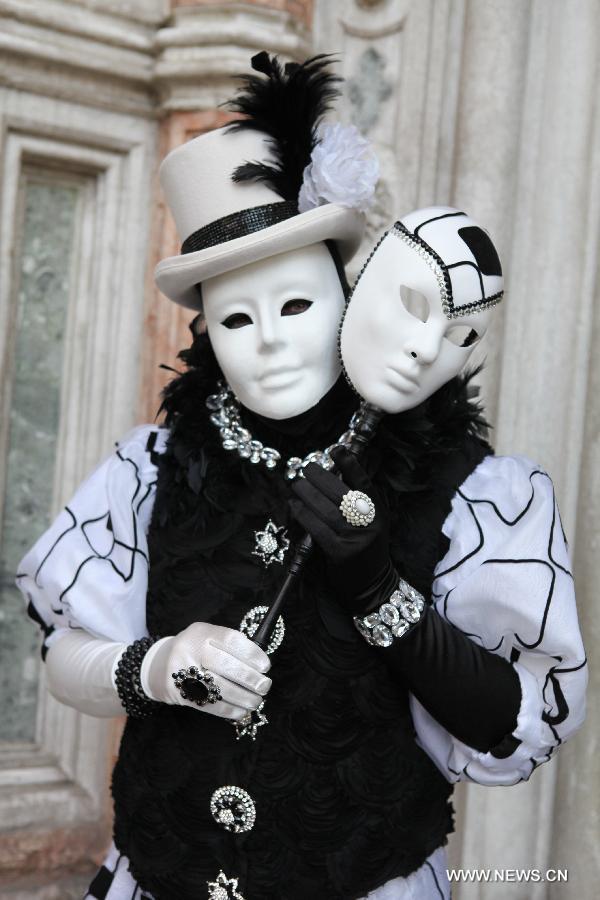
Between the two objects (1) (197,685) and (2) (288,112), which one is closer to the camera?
(1) (197,685)

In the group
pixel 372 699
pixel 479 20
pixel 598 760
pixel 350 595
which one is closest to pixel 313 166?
pixel 350 595

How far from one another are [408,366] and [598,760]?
37.2 inches

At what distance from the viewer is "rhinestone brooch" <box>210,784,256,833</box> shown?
120 centimetres

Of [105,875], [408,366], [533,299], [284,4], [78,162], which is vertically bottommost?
[105,875]

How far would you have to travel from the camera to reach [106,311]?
210 cm

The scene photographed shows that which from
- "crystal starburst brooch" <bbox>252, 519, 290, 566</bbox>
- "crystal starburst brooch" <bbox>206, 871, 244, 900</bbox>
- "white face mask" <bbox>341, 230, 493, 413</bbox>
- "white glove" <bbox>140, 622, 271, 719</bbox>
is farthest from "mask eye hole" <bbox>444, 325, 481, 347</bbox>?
"crystal starburst brooch" <bbox>206, 871, 244, 900</bbox>

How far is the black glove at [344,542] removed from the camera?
3.64ft

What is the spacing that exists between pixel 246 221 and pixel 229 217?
3 cm

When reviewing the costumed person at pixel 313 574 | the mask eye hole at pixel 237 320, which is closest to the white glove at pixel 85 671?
the costumed person at pixel 313 574

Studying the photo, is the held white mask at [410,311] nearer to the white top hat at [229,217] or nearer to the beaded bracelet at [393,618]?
the white top hat at [229,217]

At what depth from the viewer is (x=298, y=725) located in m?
1.21

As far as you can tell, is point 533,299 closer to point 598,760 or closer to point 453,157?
point 453,157

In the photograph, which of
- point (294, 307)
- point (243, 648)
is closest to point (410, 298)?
point (294, 307)

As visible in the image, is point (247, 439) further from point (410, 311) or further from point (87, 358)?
point (87, 358)
